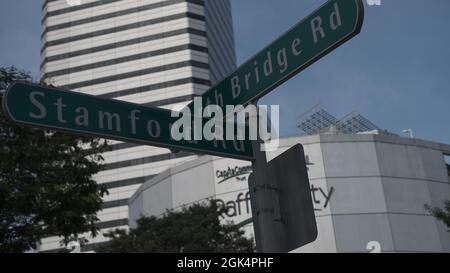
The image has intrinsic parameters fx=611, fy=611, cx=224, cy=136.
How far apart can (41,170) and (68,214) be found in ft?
3.79

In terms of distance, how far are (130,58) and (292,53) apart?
88931 mm

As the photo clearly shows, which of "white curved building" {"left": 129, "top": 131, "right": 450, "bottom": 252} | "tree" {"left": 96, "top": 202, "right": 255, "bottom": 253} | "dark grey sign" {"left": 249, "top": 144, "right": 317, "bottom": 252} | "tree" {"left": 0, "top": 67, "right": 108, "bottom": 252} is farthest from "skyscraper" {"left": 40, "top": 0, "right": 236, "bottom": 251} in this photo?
"dark grey sign" {"left": 249, "top": 144, "right": 317, "bottom": 252}

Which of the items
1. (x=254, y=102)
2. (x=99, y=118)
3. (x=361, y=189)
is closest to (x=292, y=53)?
(x=254, y=102)

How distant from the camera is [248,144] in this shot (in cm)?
515

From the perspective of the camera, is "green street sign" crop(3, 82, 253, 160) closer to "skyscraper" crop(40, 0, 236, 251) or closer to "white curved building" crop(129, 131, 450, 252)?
"white curved building" crop(129, 131, 450, 252)

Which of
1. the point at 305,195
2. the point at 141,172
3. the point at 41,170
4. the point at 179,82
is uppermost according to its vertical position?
the point at 179,82

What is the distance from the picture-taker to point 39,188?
38.9 feet

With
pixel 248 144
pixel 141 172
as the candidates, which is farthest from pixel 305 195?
pixel 141 172

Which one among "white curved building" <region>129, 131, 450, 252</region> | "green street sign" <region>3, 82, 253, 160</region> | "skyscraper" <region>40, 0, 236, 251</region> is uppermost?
"skyscraper" <region>40, 0, 236, 251</region>

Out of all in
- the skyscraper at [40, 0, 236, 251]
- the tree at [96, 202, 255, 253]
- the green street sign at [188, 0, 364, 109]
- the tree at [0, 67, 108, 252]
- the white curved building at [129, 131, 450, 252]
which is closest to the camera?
the green street sign at [188, 0, 364, 109]

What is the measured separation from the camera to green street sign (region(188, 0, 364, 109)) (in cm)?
457

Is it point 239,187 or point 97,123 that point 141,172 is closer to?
point 239,187

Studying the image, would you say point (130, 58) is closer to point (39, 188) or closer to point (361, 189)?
point (361, 189)

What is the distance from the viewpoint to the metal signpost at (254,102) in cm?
459
